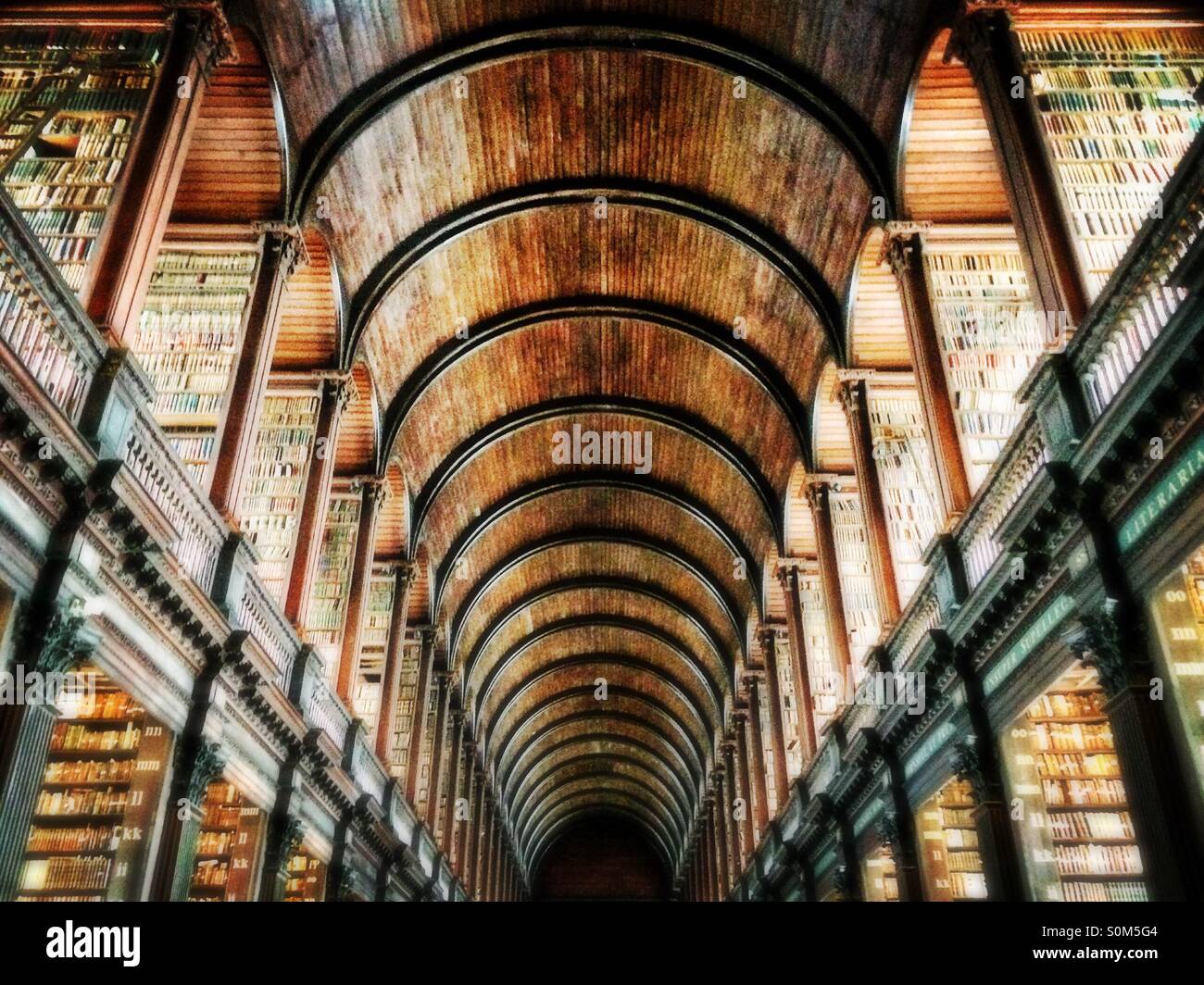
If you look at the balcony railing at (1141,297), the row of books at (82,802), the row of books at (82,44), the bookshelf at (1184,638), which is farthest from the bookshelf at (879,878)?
the row of books at (82,44)

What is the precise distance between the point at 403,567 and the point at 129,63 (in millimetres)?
11680

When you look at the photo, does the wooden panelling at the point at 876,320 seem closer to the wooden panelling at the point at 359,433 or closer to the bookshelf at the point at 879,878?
the bookshelf at the point at 879,878

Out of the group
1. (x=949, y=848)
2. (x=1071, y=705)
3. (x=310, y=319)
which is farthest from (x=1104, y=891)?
(x=310, y=319)

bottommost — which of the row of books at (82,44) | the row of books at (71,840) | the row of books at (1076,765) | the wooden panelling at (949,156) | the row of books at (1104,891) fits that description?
the row of books at (1104,891)

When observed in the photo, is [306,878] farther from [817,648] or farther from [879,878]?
[817,648]

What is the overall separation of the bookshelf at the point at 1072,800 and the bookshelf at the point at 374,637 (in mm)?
12491

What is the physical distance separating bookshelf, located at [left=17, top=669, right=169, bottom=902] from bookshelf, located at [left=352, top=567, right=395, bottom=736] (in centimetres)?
963

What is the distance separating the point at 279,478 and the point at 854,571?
919cm

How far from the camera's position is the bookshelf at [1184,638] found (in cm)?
609

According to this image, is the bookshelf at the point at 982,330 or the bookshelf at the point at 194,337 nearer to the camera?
the bookshelf at the point at 194,337

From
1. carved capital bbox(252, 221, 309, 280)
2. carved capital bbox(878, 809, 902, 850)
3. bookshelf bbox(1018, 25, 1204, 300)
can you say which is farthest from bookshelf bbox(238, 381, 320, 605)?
bookshelf bbox(1018, 25, 1204, 300)

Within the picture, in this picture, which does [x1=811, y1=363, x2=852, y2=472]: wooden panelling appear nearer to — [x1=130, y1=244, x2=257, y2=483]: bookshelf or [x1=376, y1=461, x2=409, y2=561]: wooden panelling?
[x1=376, y1=461, x2=409, y2=561]: wooden panelling

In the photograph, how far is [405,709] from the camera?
20203 mm
